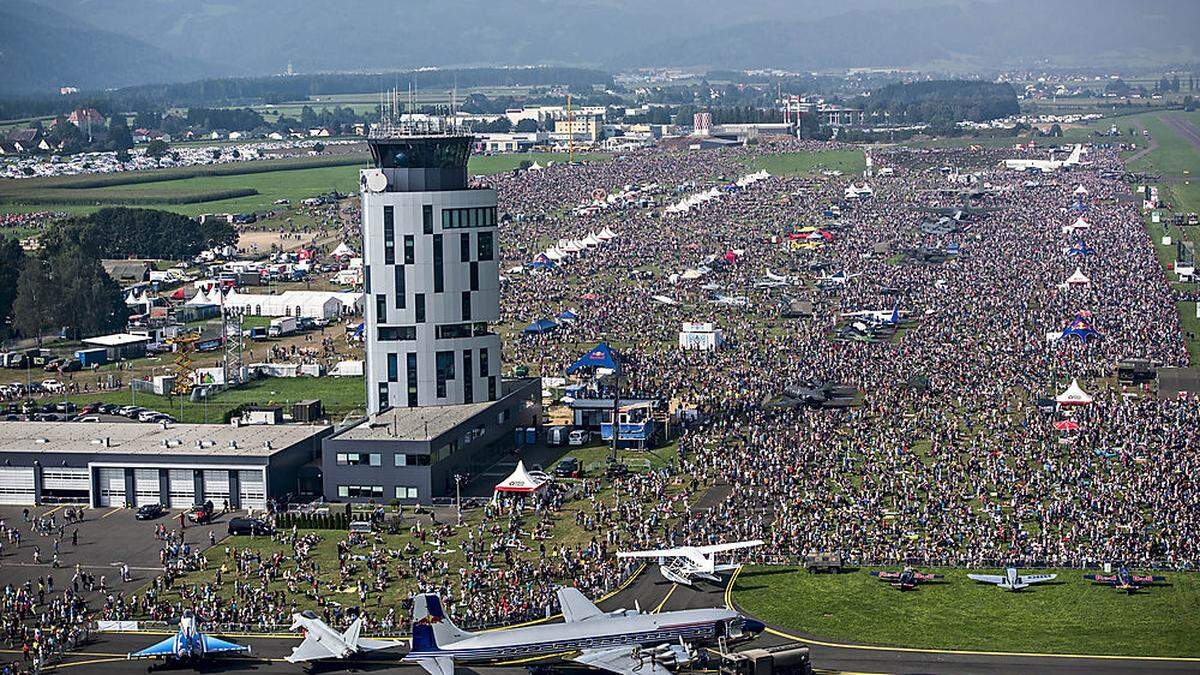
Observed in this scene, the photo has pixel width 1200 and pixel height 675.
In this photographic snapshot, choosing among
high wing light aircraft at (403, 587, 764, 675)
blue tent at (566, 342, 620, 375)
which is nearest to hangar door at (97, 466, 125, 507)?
high wing light aircraft at (403, 587, 764, 675)

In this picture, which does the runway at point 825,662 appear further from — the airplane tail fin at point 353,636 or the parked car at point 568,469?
the parked car at point 568,469

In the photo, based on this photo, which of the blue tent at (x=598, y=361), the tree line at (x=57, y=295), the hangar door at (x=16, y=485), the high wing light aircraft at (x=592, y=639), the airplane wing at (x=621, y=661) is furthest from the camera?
the tree line at (x=57, y=295)

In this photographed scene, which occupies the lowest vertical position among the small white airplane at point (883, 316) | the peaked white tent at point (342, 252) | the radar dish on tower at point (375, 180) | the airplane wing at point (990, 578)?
the airplane wing at point (990, 578)

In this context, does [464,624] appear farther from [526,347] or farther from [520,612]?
[526,347]

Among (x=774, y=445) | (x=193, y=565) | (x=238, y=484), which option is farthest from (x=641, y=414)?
(x=193, y=565)

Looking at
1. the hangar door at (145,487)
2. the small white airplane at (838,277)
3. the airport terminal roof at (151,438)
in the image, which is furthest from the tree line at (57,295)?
the small white airplane at (838,277)
